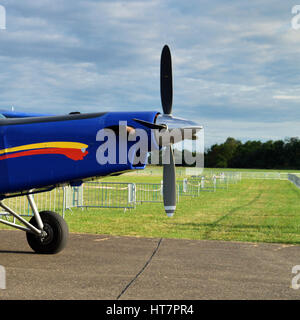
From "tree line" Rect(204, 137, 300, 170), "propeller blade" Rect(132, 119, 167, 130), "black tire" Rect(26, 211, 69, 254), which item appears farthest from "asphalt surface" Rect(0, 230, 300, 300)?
"tree line" Rect(204, 137, 300, 170)

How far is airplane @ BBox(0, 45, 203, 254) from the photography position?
646 cm

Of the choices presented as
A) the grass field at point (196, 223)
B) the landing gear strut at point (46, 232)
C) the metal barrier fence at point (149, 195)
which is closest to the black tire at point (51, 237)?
the landing gear strut at point (46, 232)

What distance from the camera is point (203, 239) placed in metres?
10.0

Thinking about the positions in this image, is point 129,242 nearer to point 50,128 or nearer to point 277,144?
point 50,128

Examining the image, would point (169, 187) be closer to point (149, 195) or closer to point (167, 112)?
point (167, 112)

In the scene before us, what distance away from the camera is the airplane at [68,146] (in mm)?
6465

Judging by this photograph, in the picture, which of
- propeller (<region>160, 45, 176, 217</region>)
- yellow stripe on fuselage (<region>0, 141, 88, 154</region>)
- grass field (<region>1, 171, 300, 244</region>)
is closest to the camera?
yellow stripe on fuselage (<region>0, 141, 88, 154</region>)

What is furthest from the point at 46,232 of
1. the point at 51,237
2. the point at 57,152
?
the point at 57,152

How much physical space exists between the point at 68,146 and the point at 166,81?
7.07 feet

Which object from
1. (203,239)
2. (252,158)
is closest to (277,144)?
(252,158)

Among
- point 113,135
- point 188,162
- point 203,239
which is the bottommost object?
point 203,239

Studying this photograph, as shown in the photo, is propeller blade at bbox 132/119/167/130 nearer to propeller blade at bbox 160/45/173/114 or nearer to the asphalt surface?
propeller blade at bbox 160/45/173/114

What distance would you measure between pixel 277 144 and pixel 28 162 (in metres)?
137
